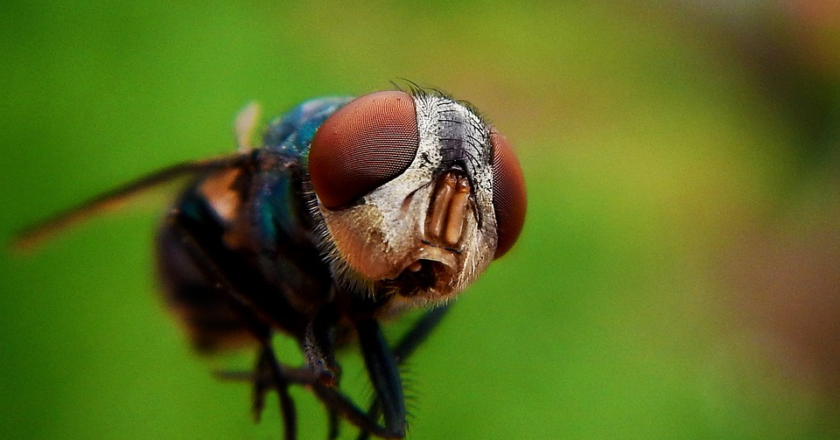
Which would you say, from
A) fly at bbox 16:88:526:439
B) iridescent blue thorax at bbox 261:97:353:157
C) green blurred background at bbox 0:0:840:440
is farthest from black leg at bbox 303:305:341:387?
iridescent blue thorax at bbox 261:97:353:157

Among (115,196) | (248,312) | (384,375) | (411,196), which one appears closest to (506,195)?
(411,196)

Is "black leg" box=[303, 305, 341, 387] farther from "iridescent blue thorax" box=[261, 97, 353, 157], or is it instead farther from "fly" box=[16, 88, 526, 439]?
"iridescent blue thorax" box=[261, 97, 353, 157]

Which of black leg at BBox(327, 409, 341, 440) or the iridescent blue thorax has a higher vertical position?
the iridescent blue thorax

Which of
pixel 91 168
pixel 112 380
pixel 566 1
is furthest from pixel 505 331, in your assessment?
pixel 566 1

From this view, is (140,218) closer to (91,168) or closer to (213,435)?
(91,168)

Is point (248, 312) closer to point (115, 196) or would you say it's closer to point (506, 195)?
point (115, 196)

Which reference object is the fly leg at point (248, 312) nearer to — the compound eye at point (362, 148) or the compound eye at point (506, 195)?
the compound eye at point (362, 148)

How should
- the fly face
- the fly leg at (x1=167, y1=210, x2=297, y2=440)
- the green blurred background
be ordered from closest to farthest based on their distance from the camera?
the fly face < the fly leg at (x1=167, y1=210, x2=297, y2=440) < the green blurred background

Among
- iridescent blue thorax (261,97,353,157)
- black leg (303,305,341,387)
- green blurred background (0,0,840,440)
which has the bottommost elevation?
green blurred background (0,0,840,440)
